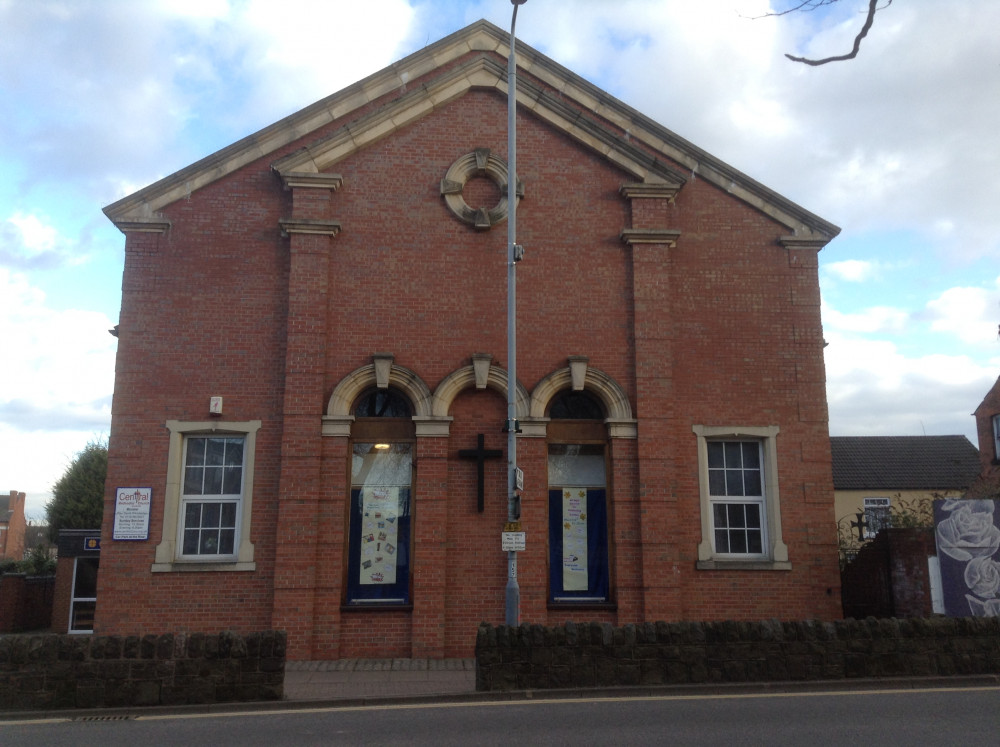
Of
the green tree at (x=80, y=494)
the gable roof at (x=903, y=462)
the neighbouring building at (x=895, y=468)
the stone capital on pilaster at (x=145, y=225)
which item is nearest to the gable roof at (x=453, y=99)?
the stone capital on pilaster at (x=145, y=225)

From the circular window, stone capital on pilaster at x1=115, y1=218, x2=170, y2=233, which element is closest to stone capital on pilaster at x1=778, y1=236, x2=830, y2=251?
the circular window

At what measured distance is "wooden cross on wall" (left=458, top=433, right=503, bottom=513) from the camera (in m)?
13.8

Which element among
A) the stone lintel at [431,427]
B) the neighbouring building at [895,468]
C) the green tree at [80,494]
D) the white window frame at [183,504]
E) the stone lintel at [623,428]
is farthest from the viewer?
the neighbouring building at [895,468]

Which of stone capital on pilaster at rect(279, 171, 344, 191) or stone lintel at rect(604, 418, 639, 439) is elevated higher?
stone capital on pilaster at rect(279, 171, 344, 191)

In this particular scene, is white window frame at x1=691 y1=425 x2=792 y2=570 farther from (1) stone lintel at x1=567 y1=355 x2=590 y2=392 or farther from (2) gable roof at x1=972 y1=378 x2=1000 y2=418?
(2) gable roof at x1=972 y1=378 x2=1000 y2=418

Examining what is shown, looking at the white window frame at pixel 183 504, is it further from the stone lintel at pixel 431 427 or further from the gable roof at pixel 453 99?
the gable roof at pixel 453 99

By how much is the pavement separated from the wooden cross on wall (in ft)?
8.06

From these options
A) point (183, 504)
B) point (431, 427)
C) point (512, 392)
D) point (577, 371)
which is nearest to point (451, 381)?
point (431, 427)

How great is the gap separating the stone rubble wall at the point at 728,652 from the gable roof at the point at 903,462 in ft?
106

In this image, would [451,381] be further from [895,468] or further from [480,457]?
[895,468]

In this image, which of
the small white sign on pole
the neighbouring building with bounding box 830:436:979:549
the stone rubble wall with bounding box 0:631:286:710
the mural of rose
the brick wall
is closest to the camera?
the stone rubble wall with bounding box 0:631:286:710

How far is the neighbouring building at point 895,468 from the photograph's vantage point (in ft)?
136

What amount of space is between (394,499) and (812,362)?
24.3 feet

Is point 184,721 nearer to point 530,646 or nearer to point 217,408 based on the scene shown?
point 530,646
